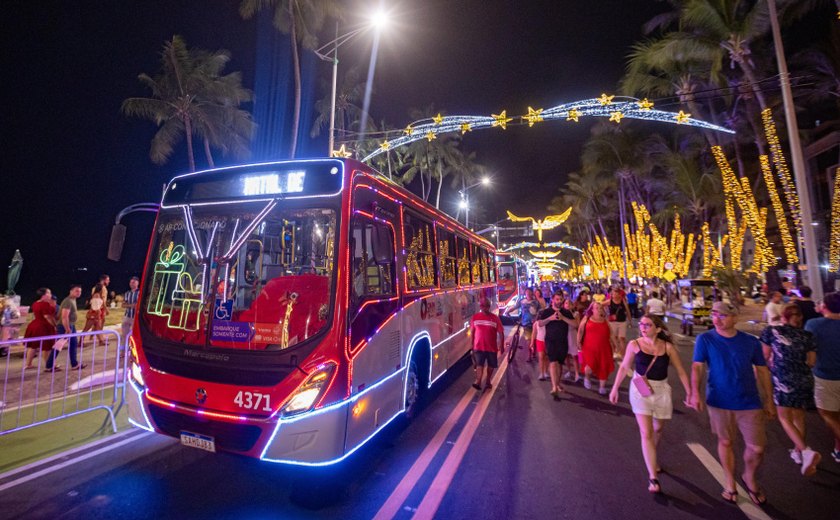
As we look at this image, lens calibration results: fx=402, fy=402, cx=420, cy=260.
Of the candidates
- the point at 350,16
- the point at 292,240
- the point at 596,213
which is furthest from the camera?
the point at 596,213

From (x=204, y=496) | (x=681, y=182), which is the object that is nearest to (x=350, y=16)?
(x=204, y=496)

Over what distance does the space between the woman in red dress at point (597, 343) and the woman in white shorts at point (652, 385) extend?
2.83 m

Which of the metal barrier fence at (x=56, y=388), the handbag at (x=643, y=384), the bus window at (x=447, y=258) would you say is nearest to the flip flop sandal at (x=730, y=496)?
the handbag at (x=643, y=384)

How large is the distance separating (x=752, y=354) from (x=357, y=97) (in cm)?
2755

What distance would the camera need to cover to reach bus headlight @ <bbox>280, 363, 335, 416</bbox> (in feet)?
11.6

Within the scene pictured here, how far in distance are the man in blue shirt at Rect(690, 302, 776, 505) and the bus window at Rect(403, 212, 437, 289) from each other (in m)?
3.43

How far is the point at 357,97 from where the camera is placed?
27.5m

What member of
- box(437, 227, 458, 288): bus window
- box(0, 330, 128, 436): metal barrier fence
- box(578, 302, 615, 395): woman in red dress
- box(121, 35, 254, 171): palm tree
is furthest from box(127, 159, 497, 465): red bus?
box(121, 35, 254, 171): palm tree

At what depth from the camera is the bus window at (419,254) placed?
5.68 m

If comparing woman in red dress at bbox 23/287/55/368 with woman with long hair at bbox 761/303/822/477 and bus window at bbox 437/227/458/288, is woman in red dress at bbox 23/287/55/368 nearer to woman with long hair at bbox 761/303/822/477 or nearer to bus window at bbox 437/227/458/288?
bus window at bbox 437/227/458/288

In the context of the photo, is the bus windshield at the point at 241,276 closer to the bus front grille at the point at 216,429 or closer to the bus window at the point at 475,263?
the bus front grille at the point at 216,429

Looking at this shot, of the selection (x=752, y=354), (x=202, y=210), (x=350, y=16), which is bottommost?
(x=752, y=354)

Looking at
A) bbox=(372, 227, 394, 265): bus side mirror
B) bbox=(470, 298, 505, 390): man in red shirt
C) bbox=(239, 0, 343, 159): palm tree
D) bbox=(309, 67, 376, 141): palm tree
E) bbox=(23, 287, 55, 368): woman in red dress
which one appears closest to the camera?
bbox=(372, 227, 394, 265): bus side mirror

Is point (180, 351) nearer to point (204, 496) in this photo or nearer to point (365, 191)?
point (204, 496)
